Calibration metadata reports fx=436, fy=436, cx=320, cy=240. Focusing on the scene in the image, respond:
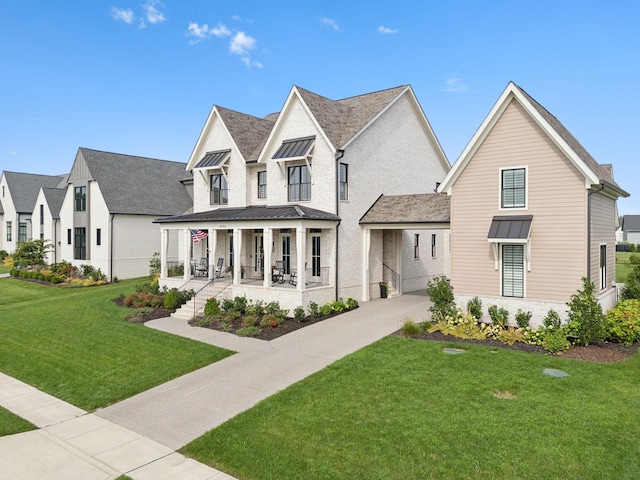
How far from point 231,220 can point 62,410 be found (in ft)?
38.9

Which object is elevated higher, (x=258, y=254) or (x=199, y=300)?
(x=258, y=254)

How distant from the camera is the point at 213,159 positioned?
1002 inches

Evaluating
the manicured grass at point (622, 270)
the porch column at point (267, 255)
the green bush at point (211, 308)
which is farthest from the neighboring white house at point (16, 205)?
the manicured grass at point (622, 270)

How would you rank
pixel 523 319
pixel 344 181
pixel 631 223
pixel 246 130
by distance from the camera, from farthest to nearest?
pixel 631 223 < pixel 246 130 < pixel 344 181 < pixel 523 319

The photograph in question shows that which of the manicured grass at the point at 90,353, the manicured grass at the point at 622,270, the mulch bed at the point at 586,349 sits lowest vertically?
the manicured grass at the point at 90,353

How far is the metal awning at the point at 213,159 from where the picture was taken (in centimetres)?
2492

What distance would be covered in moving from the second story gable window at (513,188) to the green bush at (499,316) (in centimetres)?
372

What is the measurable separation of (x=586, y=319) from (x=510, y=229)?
364cm

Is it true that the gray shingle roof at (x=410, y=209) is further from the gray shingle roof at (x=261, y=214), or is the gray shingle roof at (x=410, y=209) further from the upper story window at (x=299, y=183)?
the upper story window at (x=299, y=183)

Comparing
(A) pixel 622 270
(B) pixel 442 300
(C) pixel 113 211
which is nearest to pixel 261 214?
(B) pixel 442 300

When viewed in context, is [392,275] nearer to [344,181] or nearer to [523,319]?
[344,181]

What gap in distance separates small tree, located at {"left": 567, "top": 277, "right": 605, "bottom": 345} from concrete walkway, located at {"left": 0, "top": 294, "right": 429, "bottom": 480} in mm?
5907

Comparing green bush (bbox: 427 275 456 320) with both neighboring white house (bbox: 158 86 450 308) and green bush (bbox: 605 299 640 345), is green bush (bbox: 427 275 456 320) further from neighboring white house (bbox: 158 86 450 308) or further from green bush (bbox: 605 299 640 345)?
green bush (bbox: 605 299 640 345)

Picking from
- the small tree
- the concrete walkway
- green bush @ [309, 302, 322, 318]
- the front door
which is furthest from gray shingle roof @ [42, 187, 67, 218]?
the small tree
